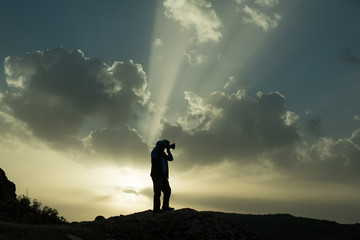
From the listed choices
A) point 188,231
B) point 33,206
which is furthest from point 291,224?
point 33,206

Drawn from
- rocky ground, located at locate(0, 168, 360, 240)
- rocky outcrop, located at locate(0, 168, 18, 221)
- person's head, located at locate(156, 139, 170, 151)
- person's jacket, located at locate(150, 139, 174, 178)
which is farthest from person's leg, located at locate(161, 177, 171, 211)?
rocky outcrop, located at locate(0, 168, 18, 221)

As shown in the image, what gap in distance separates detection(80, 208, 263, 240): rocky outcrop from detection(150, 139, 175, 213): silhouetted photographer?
104 cm

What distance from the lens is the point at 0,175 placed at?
2389 cm

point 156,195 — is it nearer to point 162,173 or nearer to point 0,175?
point 162,173

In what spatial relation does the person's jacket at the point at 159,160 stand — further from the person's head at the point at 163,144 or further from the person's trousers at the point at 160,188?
the person's trousers at the point at 160,188

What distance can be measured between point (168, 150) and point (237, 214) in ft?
84.5

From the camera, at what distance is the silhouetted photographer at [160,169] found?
19.1 m

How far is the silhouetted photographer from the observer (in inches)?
750

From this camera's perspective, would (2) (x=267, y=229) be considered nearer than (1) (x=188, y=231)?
No

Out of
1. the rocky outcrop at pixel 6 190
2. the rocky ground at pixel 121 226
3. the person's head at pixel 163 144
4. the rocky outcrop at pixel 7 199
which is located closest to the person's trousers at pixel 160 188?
the rocky ground at pixel 121 226

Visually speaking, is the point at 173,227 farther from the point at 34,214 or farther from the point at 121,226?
the point at 34,214

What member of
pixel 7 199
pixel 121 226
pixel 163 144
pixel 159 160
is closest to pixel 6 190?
pixel 7 199

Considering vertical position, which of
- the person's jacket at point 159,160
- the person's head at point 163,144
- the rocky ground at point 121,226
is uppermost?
the person's head at point 163,144

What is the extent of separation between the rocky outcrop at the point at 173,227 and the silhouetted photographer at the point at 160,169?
1.04 meters
